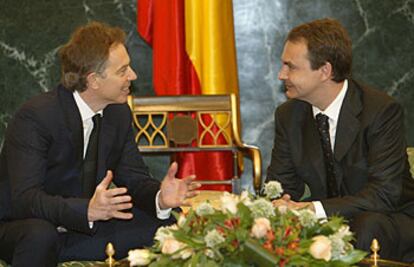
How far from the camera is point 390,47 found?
5977 millimetres

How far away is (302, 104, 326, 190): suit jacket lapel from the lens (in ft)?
13.0

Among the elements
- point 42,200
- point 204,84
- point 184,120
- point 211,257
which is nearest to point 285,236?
point 211,257

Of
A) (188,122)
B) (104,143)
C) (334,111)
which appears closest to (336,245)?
(334,111)

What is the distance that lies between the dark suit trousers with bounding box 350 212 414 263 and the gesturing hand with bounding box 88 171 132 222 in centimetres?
92

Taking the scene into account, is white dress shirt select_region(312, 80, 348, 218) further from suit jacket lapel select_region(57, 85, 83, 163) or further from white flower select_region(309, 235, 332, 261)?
white flower select_region(309, 235, 332, 261)

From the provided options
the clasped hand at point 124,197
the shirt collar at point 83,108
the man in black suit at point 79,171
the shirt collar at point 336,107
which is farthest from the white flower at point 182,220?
the shirt collar at point 336,107

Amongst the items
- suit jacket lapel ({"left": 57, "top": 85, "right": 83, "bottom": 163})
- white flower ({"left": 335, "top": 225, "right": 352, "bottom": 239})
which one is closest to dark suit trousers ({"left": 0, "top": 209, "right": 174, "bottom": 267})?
suit jacket lapel ({"left": 57, "top": 85, "right": 83, "bottom": 163})

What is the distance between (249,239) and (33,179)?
144 centimetres

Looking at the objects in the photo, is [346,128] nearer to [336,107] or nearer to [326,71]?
[336,107]

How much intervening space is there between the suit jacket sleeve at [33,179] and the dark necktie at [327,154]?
3.57ft

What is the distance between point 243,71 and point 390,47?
0.99 m

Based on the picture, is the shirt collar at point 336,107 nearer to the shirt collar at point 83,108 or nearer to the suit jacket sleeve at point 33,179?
the shirt collar at point 83,108

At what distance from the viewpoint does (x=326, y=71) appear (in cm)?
398

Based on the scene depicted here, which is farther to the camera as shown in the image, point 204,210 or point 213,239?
point 204,210
